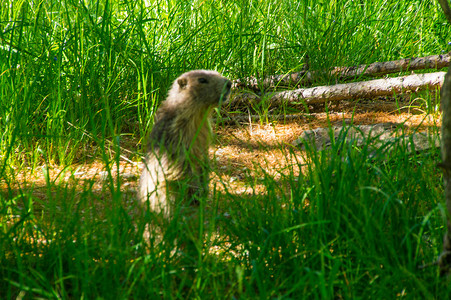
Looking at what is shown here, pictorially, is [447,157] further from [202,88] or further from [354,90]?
[354,90]

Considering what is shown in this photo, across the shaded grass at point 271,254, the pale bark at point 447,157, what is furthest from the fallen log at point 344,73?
the pale bark at point 447,157

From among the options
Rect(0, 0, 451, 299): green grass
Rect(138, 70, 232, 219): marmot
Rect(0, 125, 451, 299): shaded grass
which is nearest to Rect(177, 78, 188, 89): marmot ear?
Rect(138, 70, 232, 219): marmot

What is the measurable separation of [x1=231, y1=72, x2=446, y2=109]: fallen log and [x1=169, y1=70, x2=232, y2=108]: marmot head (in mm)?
1219

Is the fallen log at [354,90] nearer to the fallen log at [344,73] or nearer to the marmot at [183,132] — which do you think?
the fallen log at [344,73]

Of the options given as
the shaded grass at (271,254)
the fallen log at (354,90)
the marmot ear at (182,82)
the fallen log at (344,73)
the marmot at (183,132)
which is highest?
the fallen log at (344,73)

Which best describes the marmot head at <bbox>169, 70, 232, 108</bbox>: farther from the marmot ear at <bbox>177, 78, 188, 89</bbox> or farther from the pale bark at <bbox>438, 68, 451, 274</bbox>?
the pale bark at <bbox>438, 68, 451, 274</bbox>

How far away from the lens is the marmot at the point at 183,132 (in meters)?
3.13

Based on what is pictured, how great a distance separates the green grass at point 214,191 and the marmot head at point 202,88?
0.63 metres

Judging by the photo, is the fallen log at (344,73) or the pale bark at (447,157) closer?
the pale bark at (447,157)

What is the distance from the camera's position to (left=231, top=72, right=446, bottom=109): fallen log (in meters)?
4.59

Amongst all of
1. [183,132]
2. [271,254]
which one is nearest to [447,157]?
[271,254]

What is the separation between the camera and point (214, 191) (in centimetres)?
262

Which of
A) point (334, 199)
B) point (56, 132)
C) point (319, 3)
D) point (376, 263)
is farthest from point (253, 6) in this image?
point (376, 263)

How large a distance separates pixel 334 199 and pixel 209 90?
4.39 feet
